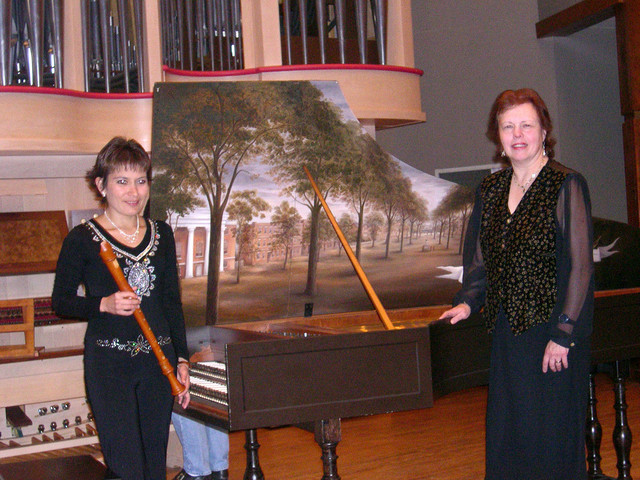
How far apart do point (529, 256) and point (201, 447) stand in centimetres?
173

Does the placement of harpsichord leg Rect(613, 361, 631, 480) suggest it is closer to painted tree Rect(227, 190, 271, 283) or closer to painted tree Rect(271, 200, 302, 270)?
painted tree Rect(271, 200, 302, 270)

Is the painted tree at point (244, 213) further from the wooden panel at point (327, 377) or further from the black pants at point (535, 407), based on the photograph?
the black pants at point (535, 407)


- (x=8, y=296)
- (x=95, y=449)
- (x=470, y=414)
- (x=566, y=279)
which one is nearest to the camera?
(x=566, y=279)

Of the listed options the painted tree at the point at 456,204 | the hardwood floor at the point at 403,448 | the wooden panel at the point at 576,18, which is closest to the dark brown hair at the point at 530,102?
the painted tree at the point at 456,204

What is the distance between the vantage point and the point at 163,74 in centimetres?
411

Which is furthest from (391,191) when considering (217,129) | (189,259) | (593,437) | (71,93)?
(71,93)

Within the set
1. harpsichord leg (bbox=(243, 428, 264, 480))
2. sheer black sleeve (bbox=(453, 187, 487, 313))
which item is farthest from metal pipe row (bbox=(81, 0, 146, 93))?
sheer black sleeve (bbox=(453, 187, 487, 313))

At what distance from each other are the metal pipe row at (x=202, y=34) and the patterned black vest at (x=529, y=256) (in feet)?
9.59

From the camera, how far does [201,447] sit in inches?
130

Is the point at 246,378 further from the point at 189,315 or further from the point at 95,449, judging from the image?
the point at 95,449

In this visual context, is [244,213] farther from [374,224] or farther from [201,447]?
[201,447]

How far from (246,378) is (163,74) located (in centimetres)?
242

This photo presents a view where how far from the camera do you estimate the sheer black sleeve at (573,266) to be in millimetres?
2223

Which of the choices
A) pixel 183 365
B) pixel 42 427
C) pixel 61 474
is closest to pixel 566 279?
pixel 183 365
